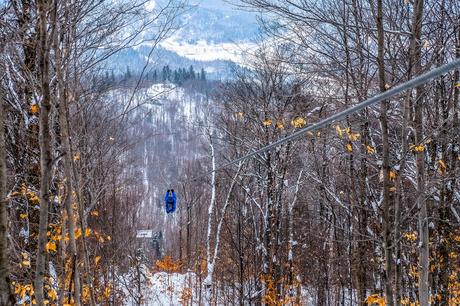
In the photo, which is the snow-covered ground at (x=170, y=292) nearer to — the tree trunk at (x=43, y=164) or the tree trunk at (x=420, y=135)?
the tree trunk at (x=420, y=135)

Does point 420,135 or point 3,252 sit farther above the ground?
point 420,135

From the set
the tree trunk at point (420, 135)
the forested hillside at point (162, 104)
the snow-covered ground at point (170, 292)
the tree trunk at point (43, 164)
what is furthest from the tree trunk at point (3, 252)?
the snow-covered ground at point (170, 292)

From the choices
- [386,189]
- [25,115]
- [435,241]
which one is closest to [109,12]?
[25,115]

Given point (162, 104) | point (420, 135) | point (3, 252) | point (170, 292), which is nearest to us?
point (3, 252)

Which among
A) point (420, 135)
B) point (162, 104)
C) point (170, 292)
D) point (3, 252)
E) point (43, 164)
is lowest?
point (170, 292)

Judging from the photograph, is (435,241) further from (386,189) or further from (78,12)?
(78,12)

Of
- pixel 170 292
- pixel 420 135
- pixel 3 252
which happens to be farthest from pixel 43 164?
pixel 170 292

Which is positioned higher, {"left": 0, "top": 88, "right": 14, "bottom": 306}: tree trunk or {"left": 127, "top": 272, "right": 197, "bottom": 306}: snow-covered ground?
{"left": 0, "top": 88, "right": 14, "bottom": 306}: tree trunk

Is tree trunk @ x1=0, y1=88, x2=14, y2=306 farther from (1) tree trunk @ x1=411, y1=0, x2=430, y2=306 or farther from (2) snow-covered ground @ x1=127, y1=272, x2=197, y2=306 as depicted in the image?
(2) snow-covered ground @ x1=127, y1=272, x2=197, y2=306

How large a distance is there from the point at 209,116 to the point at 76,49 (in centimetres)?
1323

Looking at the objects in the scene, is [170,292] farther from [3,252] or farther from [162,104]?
[3,252]

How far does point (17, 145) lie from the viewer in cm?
515

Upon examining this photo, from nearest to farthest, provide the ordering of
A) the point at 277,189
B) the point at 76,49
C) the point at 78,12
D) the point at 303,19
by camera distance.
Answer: the point at 78,12 < the point at 76,49 < the point at 303,19 < the point at 277,189

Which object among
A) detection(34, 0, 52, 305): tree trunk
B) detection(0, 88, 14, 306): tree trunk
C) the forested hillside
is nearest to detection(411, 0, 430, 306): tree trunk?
the forested hillside
